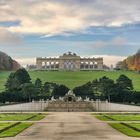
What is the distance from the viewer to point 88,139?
21.3 meters

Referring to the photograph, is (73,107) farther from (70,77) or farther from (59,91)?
(70,77)

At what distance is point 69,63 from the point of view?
593ft

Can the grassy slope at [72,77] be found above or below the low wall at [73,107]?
above

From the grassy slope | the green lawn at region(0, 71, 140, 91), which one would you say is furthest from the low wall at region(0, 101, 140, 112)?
the grassy slope

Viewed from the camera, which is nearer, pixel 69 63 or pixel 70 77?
pixel 70 77

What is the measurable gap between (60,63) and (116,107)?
367 feet

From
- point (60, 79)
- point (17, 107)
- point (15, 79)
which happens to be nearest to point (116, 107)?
point (17, 107)

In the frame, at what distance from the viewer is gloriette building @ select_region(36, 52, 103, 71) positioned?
180m

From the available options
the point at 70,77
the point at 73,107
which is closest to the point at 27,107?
the point at 73,107

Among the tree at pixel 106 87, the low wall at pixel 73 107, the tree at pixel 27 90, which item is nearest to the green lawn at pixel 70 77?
the tree at pixel 106 87

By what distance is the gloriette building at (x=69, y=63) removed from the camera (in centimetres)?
18035

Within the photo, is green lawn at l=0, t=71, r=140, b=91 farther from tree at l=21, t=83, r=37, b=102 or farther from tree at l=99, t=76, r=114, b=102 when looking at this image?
tree at l=21, t=83, r=37, b=102

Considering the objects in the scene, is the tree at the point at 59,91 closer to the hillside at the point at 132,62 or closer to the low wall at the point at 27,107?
the low wall at the point at 27,107

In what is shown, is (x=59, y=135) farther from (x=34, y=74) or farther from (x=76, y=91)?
(x=34, y=74)
